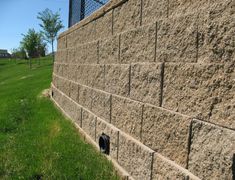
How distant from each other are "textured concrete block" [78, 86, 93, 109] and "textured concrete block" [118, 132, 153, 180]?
1650mm

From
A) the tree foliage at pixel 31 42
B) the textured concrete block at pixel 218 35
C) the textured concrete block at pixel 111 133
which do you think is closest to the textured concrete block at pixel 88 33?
the textured concrete block at pixel 111 133

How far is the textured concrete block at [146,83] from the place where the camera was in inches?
127

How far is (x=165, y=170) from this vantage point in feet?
9.80

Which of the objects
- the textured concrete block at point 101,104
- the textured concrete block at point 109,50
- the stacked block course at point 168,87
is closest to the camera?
the stacked block course at point 168,87

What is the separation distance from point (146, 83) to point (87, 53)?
2660mm

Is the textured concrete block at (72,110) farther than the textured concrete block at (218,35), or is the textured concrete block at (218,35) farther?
the textured concrete block at (72,110)

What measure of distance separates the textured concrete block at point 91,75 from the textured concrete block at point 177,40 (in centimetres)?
185

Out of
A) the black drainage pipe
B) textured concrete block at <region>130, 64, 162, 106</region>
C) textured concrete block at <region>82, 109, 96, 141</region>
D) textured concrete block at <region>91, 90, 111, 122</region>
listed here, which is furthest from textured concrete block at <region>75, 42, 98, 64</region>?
textured concrete block at <region>130, 64, 162, 106</region>

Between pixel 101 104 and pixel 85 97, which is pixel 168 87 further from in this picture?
pixel 85 97

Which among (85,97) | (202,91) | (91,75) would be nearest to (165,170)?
(202,91)

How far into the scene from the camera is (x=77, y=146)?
5141 millimetres

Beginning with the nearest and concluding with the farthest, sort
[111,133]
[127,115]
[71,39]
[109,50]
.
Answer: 1. [127,115]
2. [111,133]
3. [109,50]
4. [71,39]

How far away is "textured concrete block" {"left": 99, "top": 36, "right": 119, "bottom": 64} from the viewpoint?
436cm

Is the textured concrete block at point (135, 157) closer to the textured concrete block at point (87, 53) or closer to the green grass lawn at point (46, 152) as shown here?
the green grass lawn at point (46, 152)
